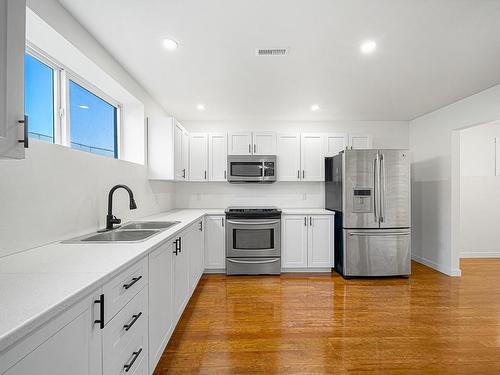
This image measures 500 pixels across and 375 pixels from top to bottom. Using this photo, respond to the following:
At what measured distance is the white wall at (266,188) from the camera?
176 inches

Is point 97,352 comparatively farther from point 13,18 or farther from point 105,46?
point 105,46

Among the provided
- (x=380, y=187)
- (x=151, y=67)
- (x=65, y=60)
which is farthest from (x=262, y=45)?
(x=380, y=187)

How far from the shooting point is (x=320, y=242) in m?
3.78

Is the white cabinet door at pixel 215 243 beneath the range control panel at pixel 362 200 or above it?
beneath

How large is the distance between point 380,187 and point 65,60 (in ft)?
12.4

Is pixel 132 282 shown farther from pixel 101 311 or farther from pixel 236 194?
pixel 236 194

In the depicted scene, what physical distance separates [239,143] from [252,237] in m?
1.53

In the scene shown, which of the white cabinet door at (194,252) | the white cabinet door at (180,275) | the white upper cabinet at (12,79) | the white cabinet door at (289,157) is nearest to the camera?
the white upper cabinet at (12,79)

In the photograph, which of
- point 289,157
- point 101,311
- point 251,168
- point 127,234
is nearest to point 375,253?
point 289,157

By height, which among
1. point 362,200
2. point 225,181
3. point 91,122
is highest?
point 91,122

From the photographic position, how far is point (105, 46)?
7.08 ft

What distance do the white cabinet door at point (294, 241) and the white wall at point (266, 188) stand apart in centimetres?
72

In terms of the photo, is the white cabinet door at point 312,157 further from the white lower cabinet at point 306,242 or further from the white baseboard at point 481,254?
the white baseboard at point 481,254

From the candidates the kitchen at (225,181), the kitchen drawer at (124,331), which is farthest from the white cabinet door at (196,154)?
the kitchen drawer at (124,331)
